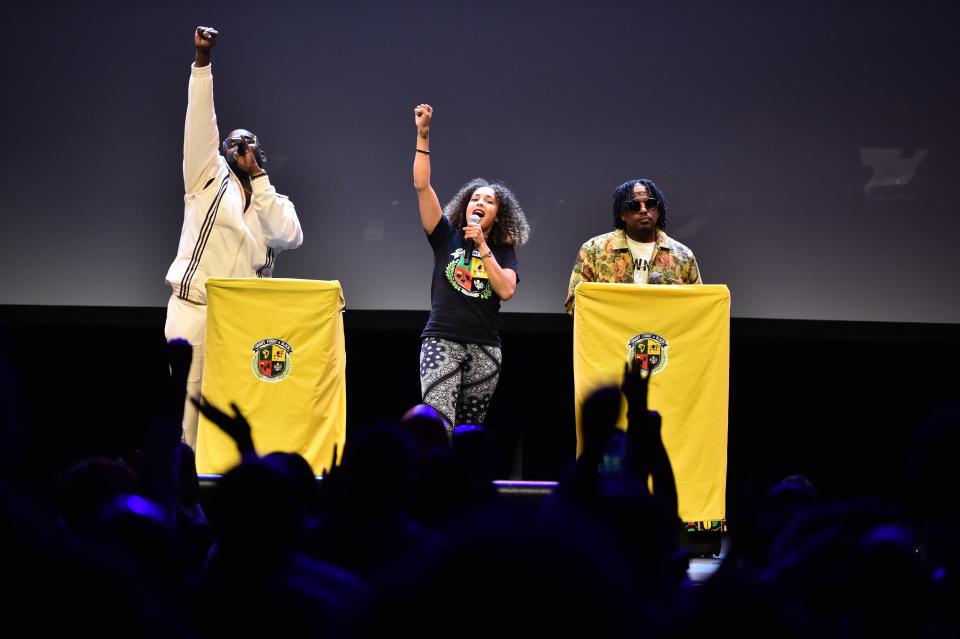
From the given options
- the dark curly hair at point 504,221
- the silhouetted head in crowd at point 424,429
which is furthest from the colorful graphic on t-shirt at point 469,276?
the silhouetted head in crowd at point 424,429

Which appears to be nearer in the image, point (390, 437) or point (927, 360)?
point (390, 437)

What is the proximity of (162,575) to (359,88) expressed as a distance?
564 centimetres

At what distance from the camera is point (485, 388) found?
172 inches

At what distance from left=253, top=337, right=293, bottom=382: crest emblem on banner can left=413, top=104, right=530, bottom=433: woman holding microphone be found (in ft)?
2.34

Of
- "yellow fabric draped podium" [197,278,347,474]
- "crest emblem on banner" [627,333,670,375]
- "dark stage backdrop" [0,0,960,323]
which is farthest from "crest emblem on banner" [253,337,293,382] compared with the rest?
"dark stage backdrop" [0,0,960,323]

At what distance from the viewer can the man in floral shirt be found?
4598 mm

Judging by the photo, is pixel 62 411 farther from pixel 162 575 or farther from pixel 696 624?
pixel 696 624

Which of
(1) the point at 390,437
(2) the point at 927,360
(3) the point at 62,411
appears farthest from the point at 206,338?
(2) the point at 927,360

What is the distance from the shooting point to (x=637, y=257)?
4.63 m

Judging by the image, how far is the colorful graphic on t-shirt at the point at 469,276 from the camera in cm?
434

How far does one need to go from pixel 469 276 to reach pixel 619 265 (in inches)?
29.1

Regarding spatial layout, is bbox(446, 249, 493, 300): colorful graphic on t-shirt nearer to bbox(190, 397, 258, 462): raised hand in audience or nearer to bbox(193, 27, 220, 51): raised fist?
bbox(193, 27, 220, 51): raised fist

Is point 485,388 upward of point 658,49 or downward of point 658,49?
downward

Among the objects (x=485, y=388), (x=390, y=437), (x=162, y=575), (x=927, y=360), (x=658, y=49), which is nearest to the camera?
(x=162, y=575)
